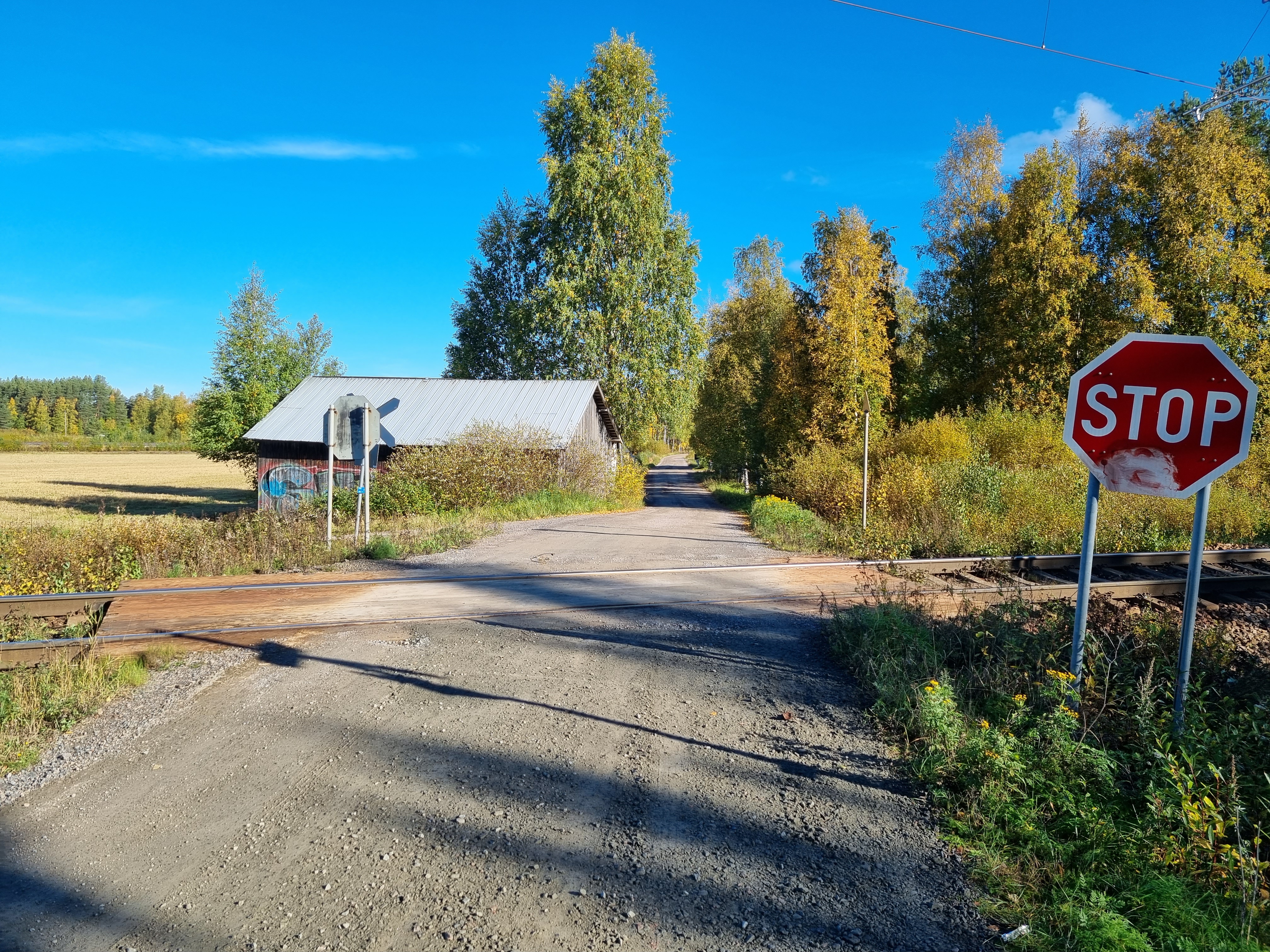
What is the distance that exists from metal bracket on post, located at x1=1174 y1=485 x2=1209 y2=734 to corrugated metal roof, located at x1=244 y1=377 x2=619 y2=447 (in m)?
21.4

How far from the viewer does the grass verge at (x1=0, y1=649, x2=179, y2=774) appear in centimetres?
480

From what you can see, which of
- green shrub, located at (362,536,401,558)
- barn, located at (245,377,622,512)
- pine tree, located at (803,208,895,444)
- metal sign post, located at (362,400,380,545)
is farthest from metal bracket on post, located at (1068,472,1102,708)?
barn, located at (245,377,622,512)

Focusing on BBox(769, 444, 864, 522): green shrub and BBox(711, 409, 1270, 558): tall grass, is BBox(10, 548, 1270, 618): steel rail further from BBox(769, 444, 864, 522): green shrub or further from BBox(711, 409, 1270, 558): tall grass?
BBox(769, 444, 864, 522): green shrub

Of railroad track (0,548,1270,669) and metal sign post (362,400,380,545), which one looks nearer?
railroad track (0,548,1270,669)

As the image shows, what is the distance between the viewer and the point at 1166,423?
403 cm

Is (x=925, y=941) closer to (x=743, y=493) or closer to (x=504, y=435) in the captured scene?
(x=504, y=435)

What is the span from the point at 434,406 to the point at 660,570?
19.6 meters

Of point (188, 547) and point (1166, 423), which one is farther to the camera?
point (188, 547)

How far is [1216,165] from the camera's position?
20.6 m

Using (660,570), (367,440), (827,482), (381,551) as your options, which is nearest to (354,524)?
(367,440)

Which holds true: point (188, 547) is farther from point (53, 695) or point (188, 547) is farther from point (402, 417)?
point (402, 417)

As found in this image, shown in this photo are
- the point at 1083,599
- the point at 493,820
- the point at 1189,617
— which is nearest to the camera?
the point at 493,820

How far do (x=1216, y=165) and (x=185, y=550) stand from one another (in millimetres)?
28257

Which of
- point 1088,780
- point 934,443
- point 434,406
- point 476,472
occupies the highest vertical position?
point 434,406
